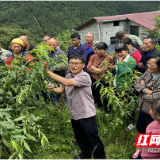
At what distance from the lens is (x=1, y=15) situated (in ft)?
162

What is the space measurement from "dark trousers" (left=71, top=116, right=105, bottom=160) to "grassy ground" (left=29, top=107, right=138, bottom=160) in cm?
16

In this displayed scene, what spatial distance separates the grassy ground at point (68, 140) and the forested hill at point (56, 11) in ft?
137

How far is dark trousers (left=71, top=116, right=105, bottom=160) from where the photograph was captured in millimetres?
2221

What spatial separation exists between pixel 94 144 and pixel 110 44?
69.6 feet

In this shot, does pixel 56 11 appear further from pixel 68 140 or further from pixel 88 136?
pixel 88 136

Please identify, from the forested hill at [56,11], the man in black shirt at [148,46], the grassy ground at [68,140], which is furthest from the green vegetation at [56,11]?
the grassy ground at [68,140]

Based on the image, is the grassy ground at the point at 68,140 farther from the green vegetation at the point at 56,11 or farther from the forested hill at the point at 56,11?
the forested hill at the point at 56,11

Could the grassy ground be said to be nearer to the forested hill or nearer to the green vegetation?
the green vegetation

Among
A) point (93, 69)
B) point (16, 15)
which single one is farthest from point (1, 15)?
point (93, 69)

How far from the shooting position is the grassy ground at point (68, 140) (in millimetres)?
2562

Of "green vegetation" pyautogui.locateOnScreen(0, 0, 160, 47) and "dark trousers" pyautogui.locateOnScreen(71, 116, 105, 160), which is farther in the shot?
"green vegetation" pyautogui.locateOnScreen(0, 0, 160, 47)

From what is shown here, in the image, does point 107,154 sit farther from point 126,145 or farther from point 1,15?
point 1,15

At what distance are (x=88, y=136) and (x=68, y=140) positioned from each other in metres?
0.50

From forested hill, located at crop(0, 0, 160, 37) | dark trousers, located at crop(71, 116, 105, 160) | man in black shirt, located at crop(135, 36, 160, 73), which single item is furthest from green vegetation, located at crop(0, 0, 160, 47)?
dark trousers, located at crop(71, 116, 105, 160)
